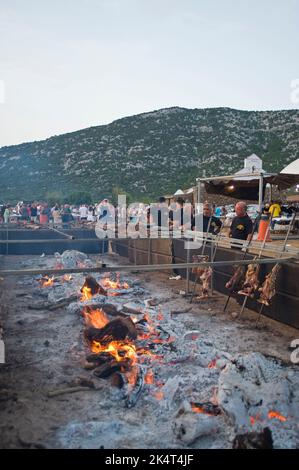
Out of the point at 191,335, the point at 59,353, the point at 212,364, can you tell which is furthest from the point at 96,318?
the point at 212,364

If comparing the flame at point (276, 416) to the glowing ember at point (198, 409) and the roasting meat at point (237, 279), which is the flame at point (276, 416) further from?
the roasting meat at point (237, 279)

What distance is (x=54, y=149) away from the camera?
9231 centimetres

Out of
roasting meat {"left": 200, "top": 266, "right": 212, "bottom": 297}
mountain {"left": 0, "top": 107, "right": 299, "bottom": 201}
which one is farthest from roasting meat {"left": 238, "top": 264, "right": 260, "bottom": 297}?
mountain {"left": 0, "top": 107, "right": 299, "bottom": 201}

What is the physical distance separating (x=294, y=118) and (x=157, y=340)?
92.3 m

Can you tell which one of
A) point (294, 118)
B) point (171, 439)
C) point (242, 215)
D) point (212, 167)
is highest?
point (294, 118)

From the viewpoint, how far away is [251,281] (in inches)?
297

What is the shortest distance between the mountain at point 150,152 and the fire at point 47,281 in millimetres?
50879

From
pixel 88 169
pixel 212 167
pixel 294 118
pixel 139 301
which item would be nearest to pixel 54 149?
pixel 88 169

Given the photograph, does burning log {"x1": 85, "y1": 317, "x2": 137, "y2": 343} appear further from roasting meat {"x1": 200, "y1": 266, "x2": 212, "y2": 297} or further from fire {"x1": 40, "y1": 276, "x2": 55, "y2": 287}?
fire {"x1": 40, "y1": 276, "x2": 55, "y2": 287}

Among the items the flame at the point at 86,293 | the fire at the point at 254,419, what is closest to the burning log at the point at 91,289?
the flame at the point at 86,293

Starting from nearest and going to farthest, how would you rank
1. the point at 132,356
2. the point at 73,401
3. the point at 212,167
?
the point at 73,401 → the point at 132,356 → the point at 212,167

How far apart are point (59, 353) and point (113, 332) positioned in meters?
0.96

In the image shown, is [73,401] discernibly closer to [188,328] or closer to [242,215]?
[188,328]

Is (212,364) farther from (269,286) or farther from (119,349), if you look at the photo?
(269,286)
